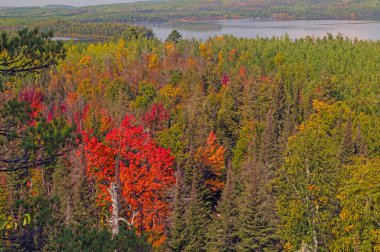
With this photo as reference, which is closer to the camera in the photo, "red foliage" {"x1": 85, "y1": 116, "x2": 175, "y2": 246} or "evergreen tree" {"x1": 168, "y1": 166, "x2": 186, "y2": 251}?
"evergreen tree" {"x1": 168, "y1": 166, "x2": 186, "y2": 251}

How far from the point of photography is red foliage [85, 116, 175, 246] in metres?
35.4

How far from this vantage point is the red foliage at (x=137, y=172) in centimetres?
3538

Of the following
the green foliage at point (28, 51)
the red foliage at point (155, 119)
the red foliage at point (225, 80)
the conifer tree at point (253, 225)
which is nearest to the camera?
the green foliage at point (28, 51)

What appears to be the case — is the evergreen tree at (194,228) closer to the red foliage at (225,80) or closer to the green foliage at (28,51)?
the green foliage at (28,51)

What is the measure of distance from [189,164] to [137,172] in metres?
4.99

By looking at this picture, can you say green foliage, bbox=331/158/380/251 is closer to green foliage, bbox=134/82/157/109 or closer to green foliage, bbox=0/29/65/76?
green foliage, bbox=0/29/65/76

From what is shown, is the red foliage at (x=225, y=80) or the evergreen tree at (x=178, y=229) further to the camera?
the red foliage at (x=225, y=80)

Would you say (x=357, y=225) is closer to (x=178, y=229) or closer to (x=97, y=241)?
(x=178, y=229)


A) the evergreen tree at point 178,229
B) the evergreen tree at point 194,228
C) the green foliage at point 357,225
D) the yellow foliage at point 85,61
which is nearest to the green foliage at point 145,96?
the yellow foliage at point 85,61

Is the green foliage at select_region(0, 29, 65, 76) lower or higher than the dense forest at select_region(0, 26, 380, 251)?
higher

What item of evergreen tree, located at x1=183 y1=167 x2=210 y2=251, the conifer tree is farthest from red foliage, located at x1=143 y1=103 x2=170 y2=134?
the conifer tree

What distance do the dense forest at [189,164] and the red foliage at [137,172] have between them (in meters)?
0.15

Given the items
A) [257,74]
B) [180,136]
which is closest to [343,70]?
[257,74]

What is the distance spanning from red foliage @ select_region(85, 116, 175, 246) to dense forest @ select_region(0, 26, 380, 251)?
153 millimetres
